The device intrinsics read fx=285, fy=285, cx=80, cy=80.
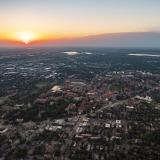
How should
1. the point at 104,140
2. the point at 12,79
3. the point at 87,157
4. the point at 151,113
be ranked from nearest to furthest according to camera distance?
the point at 87,157, the point at 104,140, the point at 151,113, the point at 12,79

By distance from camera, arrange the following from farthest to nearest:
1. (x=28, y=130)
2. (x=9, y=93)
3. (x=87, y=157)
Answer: (x=9, y=93), (x=28, y=130), (x=87, y=157)

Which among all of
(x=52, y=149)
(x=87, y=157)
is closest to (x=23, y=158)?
(x=52, y=149)

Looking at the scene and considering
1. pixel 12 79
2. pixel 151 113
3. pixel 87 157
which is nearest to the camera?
pixel 87 157

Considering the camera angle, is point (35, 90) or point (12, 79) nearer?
point (35, 90)

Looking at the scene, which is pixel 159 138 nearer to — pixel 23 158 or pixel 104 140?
pixel 104 140

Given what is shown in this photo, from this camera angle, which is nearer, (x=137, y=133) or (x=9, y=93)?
(x=137, y=133)

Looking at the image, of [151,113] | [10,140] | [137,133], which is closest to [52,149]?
[10,140]

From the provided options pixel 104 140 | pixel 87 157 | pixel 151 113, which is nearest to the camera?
pixel 87 157

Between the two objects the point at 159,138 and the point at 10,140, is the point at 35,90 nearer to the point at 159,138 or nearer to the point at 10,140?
the point at 10,140
